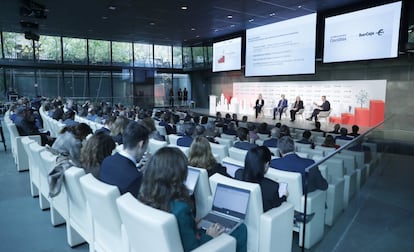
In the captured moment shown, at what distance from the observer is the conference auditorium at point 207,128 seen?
198 centimetres

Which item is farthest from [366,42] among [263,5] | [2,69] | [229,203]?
[2,69]

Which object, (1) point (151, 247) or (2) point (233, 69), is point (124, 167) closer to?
(1) point (151, 247)

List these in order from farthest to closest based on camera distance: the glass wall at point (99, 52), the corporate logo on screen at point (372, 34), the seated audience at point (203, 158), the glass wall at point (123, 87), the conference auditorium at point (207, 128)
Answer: the glass wall at point (123, 87), the glass wall at point (99, 52), the corporate logo on screen at point (372, 34), the seated audience at point (203, 158), the conference auditorium at point (207, 128)

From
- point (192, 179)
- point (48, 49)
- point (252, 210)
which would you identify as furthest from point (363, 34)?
point (48, 49)

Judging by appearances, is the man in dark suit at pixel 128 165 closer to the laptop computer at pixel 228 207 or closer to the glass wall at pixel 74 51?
the laptop computer at pixel 228 207

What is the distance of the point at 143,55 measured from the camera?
57.5 feet

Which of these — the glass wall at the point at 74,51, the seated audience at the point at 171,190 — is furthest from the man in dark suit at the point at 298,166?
the glass wall at the point at 74,51

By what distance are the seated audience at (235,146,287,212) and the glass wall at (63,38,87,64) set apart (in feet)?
51.4

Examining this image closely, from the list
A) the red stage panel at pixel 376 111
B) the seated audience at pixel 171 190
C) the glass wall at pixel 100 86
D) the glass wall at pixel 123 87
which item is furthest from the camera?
the glass wall at pixel 123 87

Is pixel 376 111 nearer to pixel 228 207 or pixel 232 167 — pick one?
pixel 232 167

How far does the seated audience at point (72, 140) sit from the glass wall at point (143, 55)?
1444 centimetres

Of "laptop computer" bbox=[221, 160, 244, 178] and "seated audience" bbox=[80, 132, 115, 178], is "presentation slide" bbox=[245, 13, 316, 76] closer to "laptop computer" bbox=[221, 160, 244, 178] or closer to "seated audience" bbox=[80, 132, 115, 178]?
"laptop computer" bbox=[221, 160, 244, 178]

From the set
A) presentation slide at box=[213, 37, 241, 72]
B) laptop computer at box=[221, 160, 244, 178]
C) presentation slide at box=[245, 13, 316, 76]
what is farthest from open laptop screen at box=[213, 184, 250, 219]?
presentation slide at box=[213, 37, 241, 72]

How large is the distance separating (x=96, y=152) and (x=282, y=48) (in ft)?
33.3
